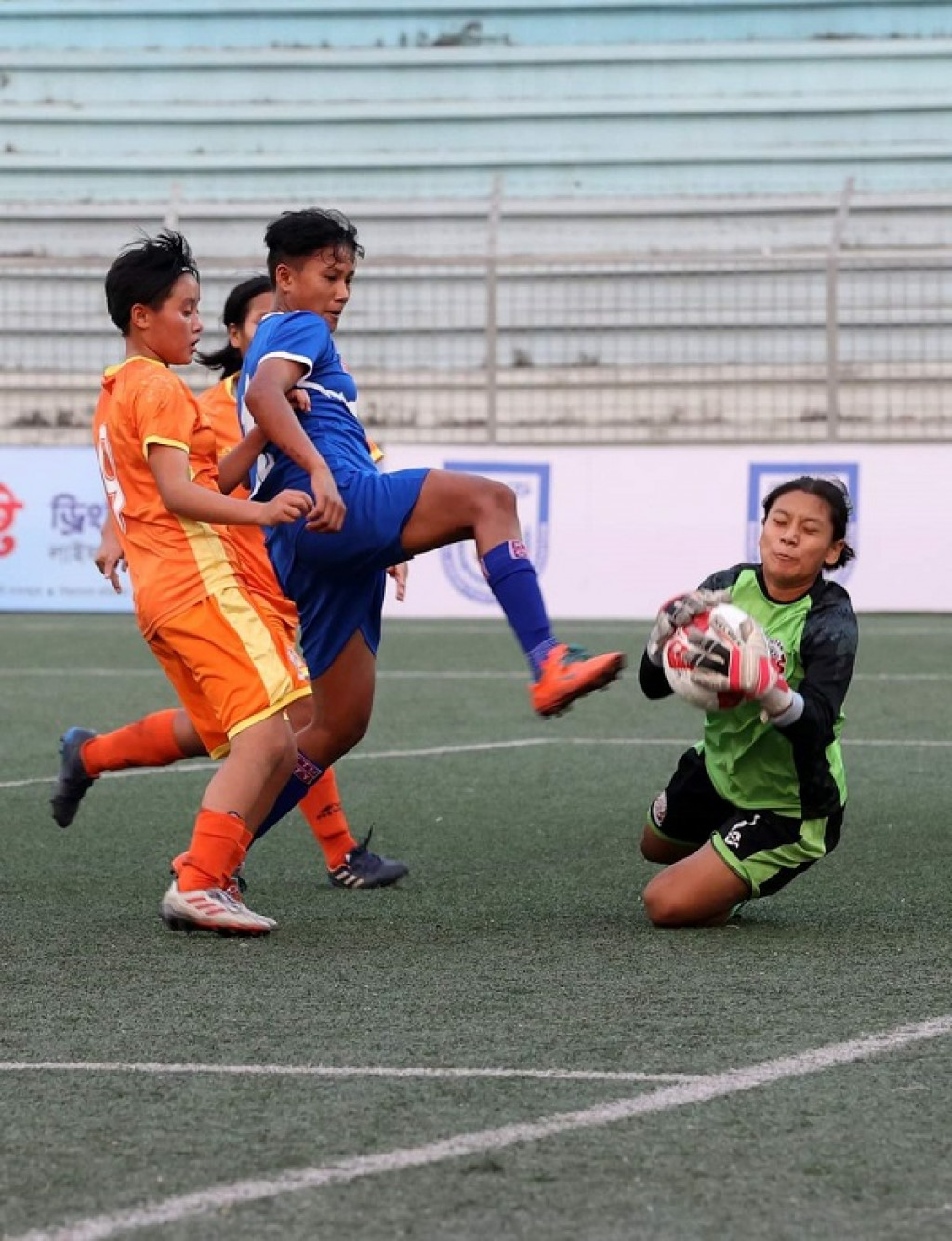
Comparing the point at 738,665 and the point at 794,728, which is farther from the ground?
the point at 738,665

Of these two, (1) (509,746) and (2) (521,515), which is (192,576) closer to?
(1) (509,746)

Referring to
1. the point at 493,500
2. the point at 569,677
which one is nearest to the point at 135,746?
the point at 493,500

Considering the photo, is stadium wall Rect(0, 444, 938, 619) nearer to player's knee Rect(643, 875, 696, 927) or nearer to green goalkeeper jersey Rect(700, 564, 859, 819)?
green goalkeeper jersey Rect(700, 564, 859, 819)

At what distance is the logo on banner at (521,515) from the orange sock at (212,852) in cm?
1066

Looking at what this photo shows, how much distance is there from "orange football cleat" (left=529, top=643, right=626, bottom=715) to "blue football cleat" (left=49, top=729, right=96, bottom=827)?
1580 millimetres

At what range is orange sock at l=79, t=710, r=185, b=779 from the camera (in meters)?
5.61

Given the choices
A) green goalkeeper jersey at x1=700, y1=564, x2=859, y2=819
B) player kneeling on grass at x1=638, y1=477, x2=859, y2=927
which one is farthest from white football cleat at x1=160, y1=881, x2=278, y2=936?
green goalkeeper jersey at x1=700, y1=564, x2=859, y2=819

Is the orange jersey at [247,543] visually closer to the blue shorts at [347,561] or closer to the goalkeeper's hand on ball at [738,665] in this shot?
the blue shorts at [347,561]

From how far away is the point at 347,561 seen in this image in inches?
195

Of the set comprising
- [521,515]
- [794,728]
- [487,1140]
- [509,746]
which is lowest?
[509,746]

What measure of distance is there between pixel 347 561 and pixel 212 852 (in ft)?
2.52

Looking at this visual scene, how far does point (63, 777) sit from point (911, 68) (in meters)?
17.4

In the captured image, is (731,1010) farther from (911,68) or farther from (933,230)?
(911,68)

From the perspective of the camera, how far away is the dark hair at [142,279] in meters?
4.92
